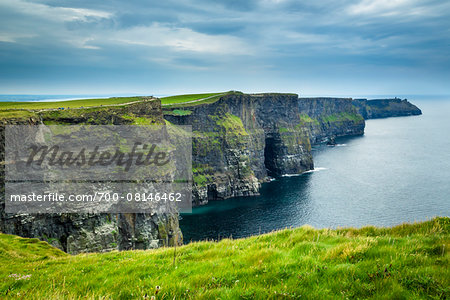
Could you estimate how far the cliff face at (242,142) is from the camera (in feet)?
376

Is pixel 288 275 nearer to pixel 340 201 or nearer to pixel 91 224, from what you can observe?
pixel 91 224

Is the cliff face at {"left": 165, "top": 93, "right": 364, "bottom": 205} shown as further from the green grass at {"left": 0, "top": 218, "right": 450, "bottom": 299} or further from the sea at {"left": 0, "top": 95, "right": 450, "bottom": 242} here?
the green grass at {"left": 0, "top": 218, "right": 450, "bottom": 299}

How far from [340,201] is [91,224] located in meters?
79.6

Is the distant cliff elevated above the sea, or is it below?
above

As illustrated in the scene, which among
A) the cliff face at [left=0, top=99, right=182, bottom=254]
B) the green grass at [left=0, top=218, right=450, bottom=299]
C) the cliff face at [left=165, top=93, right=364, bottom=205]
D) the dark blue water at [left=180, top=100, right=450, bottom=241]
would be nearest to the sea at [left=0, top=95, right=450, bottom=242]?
the dark blue water at [left=180, top=100, right=450, bottom=241]

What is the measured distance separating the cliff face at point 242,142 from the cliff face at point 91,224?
45612mm

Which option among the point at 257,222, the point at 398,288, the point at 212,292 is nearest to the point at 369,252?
the point at 398,288

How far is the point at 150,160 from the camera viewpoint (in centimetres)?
6272

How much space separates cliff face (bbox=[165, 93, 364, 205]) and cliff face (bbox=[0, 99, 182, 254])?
4561 centimetres

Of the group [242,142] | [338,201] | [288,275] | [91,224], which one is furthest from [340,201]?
[288,275]

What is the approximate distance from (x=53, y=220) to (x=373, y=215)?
7948cm

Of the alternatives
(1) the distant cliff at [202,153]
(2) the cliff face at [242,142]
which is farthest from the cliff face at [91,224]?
(2) the cliff face at [242,142]

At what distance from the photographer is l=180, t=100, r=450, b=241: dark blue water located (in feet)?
263

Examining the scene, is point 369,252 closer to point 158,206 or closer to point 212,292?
point 212,292
